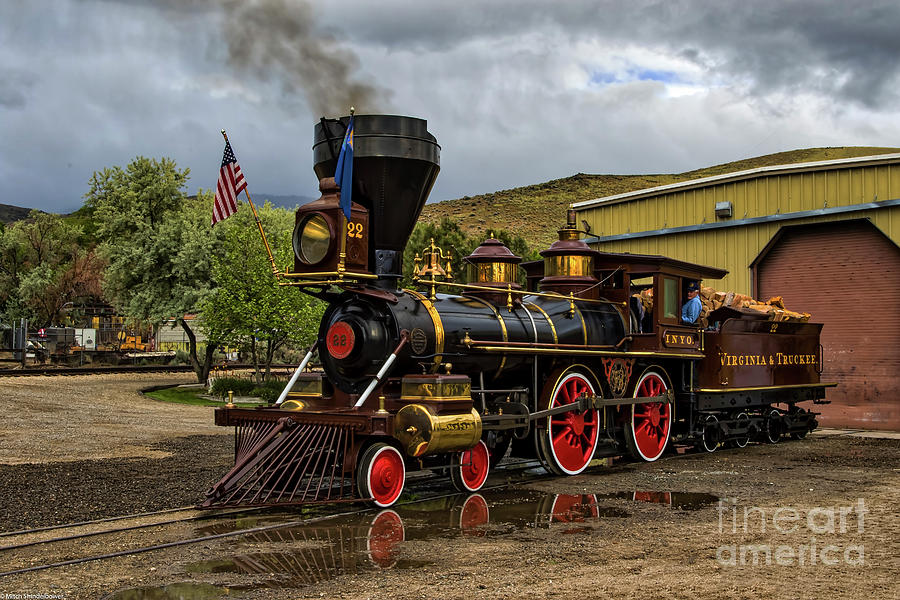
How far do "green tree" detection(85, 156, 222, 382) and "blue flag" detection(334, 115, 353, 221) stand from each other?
22136mm

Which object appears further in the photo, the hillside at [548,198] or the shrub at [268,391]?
the hillside at [548,198]

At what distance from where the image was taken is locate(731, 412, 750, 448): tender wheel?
14.3 m

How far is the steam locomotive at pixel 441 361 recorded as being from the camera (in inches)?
331

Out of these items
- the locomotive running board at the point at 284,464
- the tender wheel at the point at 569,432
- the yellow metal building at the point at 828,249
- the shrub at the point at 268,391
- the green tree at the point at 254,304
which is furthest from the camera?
the green tree at the point at 254,304

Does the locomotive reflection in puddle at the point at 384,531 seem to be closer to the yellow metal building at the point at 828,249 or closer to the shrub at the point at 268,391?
the yellow metal building at the point at 828,249

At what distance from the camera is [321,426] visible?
8.55 m

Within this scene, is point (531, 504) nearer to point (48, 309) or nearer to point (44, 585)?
point (44, 585)

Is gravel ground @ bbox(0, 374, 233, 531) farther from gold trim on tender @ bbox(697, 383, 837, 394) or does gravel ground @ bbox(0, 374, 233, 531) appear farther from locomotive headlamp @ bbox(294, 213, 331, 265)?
gold trim on tender @ bbox(697, 383, 837, 394)

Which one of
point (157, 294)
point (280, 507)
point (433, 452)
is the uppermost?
point (157, 294)

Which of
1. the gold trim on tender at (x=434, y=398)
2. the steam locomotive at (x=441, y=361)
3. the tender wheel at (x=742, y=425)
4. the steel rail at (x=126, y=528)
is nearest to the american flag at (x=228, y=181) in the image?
the steam locomotive at (x=441, y=361)

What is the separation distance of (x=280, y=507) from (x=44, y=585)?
3293mm

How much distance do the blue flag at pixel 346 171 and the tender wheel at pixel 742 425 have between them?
8.64 metres

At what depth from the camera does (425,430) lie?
8.22 meters

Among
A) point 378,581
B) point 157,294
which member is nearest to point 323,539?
point 378,581
